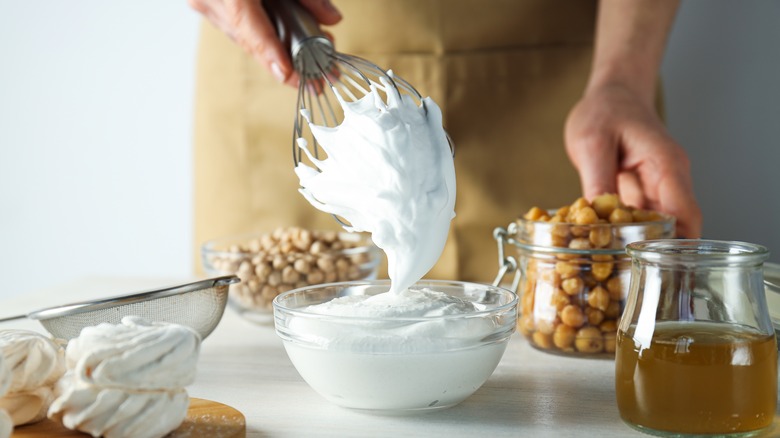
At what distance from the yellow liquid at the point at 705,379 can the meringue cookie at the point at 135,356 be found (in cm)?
35

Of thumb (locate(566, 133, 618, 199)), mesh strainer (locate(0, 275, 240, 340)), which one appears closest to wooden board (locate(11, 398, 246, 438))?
mesh strainer (locate(0, 275, 240, 340))

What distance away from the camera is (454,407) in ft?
2.44

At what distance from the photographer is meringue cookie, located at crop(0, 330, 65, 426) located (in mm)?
654

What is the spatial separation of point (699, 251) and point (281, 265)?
0.54m

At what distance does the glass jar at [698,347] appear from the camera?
630mm

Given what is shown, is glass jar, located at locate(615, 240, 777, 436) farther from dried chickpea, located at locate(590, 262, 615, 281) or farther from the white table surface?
dried chickpea, located at locate(590, 262, 615, 281)

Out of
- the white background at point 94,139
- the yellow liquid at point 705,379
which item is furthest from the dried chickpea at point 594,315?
the white background at point 94,139

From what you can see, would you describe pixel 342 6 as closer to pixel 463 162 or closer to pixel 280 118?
pixel 280 118

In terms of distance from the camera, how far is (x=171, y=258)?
1.95 m

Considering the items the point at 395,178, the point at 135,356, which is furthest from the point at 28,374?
the point at 395,178

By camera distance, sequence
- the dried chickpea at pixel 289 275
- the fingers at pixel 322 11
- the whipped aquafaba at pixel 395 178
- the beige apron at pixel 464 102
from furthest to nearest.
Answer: the beige apron at pixel 464 102 → the fingers at pixel 322 11 → the dried chickpea at pixel 289 275 → the whipped aquafaba at pixel 395 178

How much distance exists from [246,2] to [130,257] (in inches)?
41.1

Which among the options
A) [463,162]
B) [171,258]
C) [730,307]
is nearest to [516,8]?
[463,162]

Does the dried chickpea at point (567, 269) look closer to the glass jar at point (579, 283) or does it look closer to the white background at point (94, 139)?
the glass jar at point (579, 283)
